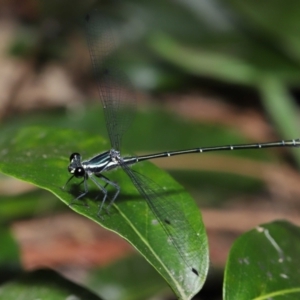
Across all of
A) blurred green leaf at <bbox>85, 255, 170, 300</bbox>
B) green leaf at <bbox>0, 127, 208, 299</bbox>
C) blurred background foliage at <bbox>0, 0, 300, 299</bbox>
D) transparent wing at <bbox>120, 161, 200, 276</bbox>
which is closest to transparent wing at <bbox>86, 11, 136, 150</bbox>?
blurred background foliage at <bbox>0, 0, 300, 299</bbox>

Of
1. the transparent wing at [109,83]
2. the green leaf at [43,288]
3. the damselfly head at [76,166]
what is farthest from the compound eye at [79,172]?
the transparent wing at [109,83]

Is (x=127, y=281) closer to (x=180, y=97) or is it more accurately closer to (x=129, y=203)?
(x=129, y=203)

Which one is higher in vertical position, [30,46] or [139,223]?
[30,46]

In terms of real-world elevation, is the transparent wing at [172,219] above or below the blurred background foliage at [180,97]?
below

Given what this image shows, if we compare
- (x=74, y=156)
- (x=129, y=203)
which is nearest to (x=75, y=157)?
(x=74, y=156)

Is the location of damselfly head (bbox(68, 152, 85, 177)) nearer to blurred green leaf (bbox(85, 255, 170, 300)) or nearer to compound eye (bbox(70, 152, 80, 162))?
compound eye (bbox(70, 152, 80, 162))

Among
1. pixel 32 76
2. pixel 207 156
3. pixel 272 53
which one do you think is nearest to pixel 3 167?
pixel 207 156

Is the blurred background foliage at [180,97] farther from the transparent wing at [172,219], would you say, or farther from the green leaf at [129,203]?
the transparent wing at [172,219]

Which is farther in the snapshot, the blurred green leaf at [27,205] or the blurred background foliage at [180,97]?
the blurred background foliage at [180,97]

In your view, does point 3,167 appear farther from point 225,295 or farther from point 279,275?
point 279,275
